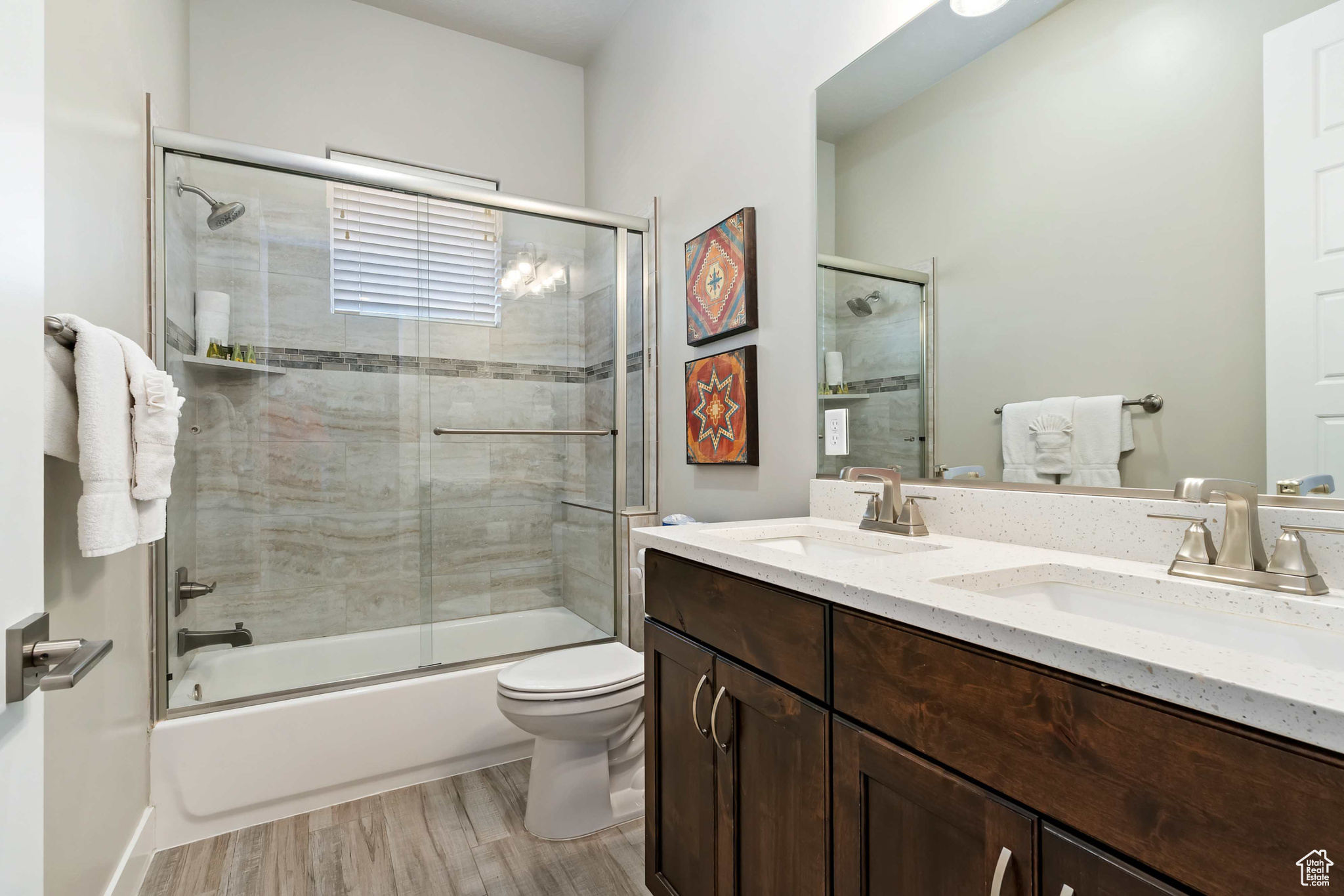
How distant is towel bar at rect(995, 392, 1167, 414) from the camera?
1.01 meters

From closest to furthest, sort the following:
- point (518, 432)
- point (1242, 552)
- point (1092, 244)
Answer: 1. point (1242, 552)
2. point (1092, 244)
3. point (518, 432)

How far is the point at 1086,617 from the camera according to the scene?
0.78 m

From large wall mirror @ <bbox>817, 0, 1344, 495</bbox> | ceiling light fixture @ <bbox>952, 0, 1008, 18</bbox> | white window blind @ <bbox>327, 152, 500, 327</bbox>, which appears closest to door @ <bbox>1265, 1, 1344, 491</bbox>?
large wall mirror @ <bbox>817, 0, 1344, 495</bbox>

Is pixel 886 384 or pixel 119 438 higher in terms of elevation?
pixel 886 384

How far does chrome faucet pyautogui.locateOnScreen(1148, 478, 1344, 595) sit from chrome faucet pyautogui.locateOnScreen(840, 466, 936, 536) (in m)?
0.49

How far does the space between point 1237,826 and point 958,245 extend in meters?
1.13

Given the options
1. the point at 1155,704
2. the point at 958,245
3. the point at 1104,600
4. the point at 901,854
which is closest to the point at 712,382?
the point at 958,245

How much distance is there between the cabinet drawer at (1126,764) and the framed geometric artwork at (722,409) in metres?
1.20

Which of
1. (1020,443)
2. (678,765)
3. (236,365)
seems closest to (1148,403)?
(1020,443)

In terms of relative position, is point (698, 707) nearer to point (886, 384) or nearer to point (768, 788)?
point (768, 788)

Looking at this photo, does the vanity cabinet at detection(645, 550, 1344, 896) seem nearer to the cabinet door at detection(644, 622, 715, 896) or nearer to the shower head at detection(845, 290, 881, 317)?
the cabinet door at detection(644, 622, 715, 896)

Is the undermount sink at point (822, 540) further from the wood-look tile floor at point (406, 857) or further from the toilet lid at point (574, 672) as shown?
the wood-look tile floor at point (406, 857)

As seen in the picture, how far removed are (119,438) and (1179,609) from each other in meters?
1.68

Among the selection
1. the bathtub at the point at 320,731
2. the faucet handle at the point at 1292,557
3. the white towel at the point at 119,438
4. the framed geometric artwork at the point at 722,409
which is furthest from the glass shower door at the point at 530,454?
the faucet handle at the point at 1292,557
